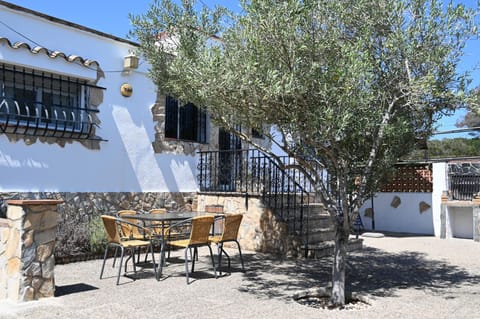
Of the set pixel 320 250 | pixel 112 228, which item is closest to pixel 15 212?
pixel 112 228

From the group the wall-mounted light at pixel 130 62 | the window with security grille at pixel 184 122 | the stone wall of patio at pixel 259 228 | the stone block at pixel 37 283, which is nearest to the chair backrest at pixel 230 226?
the stone wall of patio at pixel 259 228

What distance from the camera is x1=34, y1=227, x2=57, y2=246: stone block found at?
5566mm

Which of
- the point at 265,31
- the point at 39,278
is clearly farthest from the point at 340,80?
the point at 39,278

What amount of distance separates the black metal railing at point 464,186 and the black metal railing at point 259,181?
4294mm

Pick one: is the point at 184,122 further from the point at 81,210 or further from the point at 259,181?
the point at 81,210

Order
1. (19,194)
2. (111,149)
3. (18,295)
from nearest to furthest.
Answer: (18,295)
(19,194)
(111,149)

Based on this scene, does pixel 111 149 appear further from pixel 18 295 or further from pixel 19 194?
pixel 18 295

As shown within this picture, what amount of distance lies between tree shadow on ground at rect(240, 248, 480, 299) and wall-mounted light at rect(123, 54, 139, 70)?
4.22m

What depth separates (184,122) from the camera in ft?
35.4

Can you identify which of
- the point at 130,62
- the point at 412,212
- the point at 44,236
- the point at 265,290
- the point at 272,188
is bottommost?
the point at 265,290

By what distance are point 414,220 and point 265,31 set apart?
9589 mm

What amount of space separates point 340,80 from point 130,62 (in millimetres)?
5369

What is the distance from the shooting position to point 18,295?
539 centimetres

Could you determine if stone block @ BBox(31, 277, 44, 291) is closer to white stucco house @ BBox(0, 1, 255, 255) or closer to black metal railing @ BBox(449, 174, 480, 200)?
white stucco house @ BBox(0, 1, 255, 255)
